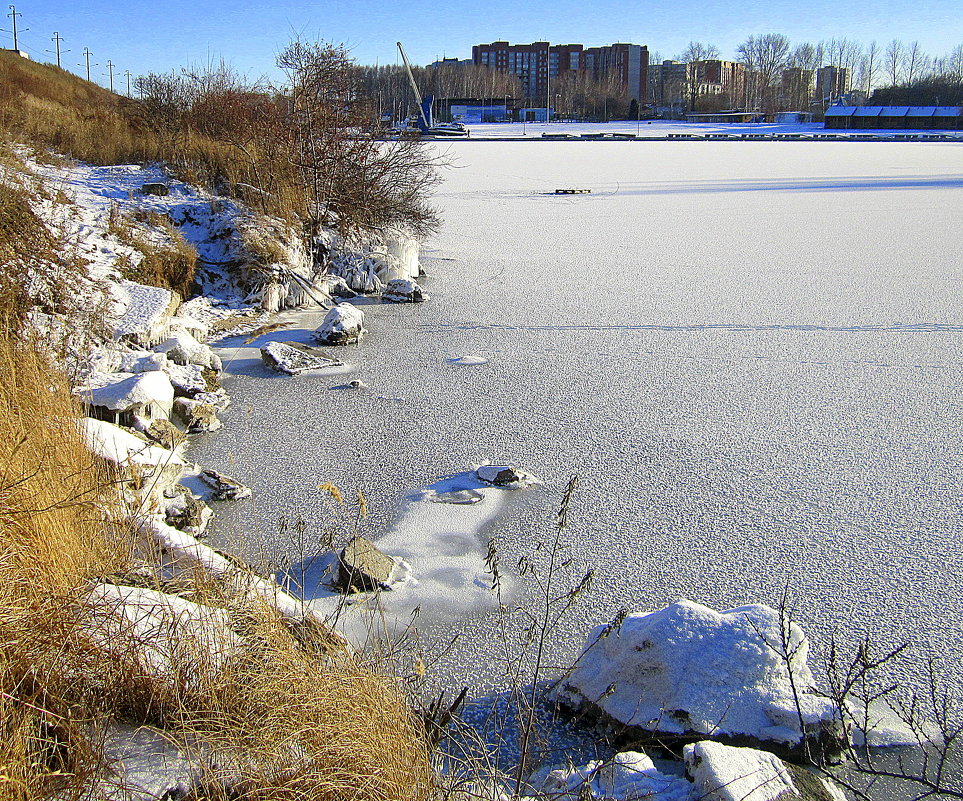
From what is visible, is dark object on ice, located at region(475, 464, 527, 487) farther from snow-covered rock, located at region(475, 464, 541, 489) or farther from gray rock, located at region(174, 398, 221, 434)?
gray rock, located at region(174, 398, 221, 434)

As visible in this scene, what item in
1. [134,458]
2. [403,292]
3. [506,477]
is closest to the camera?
[134,458]

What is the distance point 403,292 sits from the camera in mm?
8711

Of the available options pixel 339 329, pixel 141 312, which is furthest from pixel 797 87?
pixel 141 312

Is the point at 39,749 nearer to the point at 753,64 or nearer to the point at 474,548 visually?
the point at 474,548

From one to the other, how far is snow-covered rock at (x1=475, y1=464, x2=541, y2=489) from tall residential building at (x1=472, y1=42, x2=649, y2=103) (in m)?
122

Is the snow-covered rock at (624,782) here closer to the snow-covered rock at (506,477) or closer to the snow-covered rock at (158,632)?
the snow-covered rock at (158,632)

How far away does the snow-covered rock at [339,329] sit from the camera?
707cm

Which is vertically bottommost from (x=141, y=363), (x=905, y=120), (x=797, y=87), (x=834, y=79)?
(x=141, y=363)

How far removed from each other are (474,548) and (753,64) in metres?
119

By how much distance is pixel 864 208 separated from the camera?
15578 millimetres

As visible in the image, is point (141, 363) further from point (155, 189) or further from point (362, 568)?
point (155, 189)

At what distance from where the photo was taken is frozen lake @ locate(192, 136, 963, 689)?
11.3 feet

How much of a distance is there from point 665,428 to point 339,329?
3162 mm

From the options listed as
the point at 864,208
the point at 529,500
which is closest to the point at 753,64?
the point at 864,208
